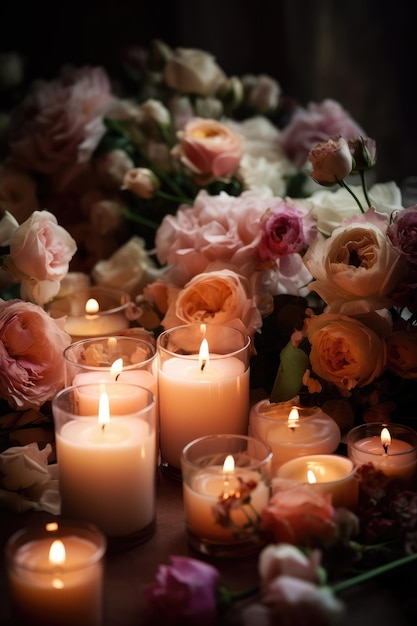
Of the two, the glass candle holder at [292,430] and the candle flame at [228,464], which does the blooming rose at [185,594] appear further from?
the glass candle holder at [292,430]

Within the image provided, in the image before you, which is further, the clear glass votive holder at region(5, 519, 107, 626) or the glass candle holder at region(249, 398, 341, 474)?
the glass candle holder at region(249, 398, 341, 474)

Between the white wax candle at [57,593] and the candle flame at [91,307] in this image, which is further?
the candle flame at [91,307]

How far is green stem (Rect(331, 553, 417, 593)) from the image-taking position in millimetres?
909

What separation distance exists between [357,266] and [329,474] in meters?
0.29

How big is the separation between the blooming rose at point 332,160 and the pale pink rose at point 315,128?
0.61 m

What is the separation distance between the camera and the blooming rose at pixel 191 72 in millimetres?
1769

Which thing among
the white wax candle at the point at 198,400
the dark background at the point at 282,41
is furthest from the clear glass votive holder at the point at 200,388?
the dark background at the point at 282,41

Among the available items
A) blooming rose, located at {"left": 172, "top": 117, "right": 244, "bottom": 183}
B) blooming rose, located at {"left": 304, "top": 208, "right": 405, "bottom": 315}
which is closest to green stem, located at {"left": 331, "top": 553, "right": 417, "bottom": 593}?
blooming rose, located at {"left": 304, "top": 208, "right": 405, "bottom": 315}

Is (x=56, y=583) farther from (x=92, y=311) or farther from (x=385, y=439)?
(x=92, y=311)

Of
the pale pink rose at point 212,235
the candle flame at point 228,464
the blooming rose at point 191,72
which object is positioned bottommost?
the candle flame at point 228,464

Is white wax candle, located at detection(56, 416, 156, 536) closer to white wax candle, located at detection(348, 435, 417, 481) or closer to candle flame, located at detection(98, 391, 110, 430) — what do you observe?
candle flame, located at detection(98, 391, 110, 430)

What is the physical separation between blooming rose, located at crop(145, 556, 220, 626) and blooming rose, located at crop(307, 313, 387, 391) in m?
0.37

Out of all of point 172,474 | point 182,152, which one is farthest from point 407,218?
point 182,152

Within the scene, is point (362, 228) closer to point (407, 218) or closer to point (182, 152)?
point (407, 218)
